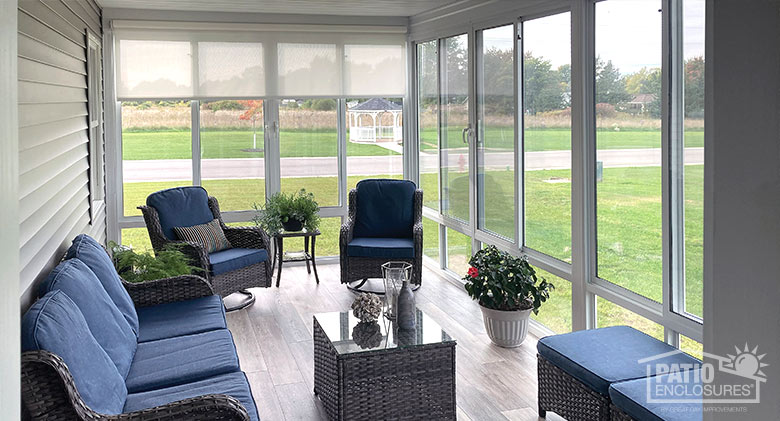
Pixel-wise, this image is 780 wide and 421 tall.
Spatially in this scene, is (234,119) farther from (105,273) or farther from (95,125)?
(105,273)

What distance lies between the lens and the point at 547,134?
479 cm

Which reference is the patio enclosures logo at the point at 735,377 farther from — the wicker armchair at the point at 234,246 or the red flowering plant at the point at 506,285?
the wicker armchair at the point at 234,246

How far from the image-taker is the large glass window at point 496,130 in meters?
5.34

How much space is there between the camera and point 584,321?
172 inches

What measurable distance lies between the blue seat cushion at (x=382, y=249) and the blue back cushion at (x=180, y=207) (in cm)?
128

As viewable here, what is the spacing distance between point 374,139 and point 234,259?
2.51 metres

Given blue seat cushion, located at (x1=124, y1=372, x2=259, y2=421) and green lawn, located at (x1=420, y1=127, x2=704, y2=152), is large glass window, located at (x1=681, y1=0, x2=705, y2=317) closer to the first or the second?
green lawn, located at (x1=420, y1=127, x2=704, y2=152)

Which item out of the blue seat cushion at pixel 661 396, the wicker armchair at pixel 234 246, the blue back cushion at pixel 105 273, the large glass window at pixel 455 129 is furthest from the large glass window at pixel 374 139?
the blue seat cushion at pixel 661 396

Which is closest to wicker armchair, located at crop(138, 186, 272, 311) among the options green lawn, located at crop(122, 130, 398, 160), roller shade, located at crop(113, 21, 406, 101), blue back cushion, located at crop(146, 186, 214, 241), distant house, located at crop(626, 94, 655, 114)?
blue back cushion, located at crop(146, 186, 214, 241)

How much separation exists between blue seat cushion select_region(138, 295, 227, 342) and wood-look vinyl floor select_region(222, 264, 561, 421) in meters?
0.52

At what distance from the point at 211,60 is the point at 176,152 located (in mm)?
983

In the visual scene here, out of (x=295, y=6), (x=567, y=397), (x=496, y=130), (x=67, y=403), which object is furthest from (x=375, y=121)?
(x=67, y=403)

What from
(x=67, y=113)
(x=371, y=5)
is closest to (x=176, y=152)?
(x=371, y=5)

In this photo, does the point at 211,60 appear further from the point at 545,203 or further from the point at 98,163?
the point at 545,203
